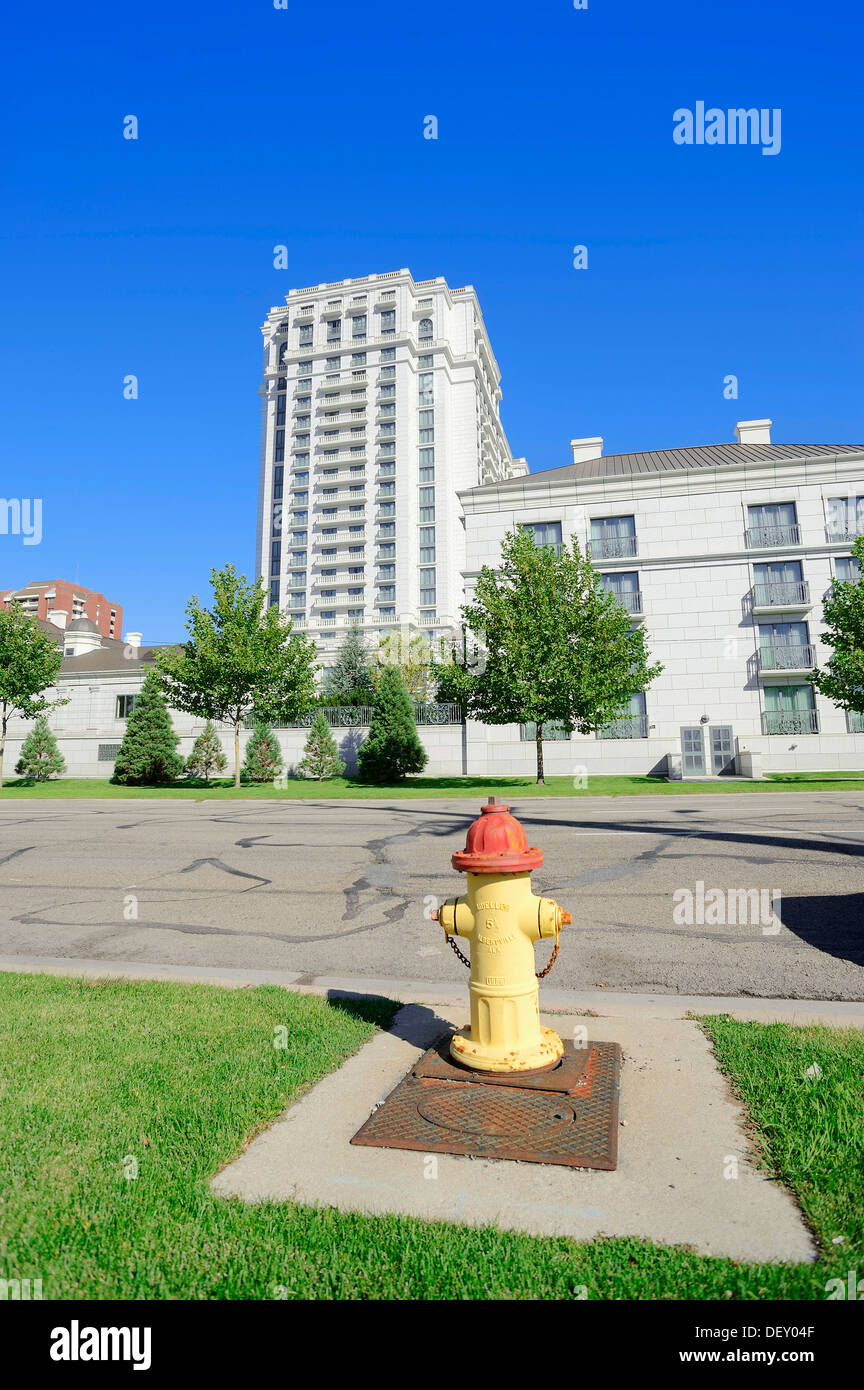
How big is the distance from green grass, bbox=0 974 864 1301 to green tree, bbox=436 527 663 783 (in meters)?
21.1

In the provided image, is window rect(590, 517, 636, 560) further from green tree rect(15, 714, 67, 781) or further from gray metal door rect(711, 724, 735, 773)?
green tree rect(15, 714, 67, 781)

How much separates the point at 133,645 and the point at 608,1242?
54.5 metres

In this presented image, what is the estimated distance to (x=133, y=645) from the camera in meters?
52.2

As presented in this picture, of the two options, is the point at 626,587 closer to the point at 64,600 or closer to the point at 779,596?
the point at 779,596

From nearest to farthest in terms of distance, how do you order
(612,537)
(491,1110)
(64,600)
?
(491,1110) < (612,537) < (64,600)

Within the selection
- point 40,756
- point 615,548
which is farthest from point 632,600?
point 40,756

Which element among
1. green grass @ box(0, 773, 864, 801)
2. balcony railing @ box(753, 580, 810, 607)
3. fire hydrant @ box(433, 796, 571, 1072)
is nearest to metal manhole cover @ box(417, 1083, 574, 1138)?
fire hydrant @ box(433, 796, 571, 1072)

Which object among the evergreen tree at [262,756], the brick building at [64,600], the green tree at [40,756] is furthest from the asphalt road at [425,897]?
the brick building at [64,600]

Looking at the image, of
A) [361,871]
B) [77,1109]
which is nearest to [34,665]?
[361,871]

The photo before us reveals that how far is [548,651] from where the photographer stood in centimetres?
2531

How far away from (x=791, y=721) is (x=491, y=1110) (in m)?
31.8

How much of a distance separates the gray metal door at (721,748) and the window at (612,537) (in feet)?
28.7

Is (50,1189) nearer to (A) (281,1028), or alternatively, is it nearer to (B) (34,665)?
(A) (281,1028)

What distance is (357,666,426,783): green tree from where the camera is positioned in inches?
1176
